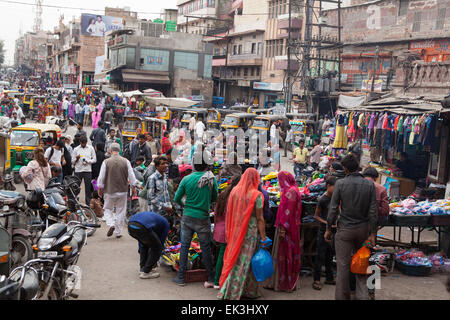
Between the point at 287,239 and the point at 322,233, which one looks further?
the point at 322,233

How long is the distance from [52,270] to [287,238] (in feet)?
9.86

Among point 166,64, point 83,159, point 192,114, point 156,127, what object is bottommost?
point 83,159

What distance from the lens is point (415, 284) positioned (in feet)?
24.1

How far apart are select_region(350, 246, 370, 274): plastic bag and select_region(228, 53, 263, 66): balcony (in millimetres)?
45565

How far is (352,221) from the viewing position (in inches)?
234

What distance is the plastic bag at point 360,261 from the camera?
588 centimetres

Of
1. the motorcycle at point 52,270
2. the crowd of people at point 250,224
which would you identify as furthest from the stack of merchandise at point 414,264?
the motorcycle at point 52,270

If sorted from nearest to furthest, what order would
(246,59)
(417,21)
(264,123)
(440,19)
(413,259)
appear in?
(413,259) < (264,123) < (440,19) < (417,21) < (246,59)

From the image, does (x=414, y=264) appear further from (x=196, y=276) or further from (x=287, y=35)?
(x=287, y=35)

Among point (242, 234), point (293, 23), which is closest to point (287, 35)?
point (293, 23)

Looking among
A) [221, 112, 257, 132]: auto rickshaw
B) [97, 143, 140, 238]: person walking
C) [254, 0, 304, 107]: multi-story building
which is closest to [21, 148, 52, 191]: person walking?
[97, 143, 140, 238]: person walking

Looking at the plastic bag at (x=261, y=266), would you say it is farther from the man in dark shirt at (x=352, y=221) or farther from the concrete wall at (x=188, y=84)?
the concrete wall at (x=188, y=84)
